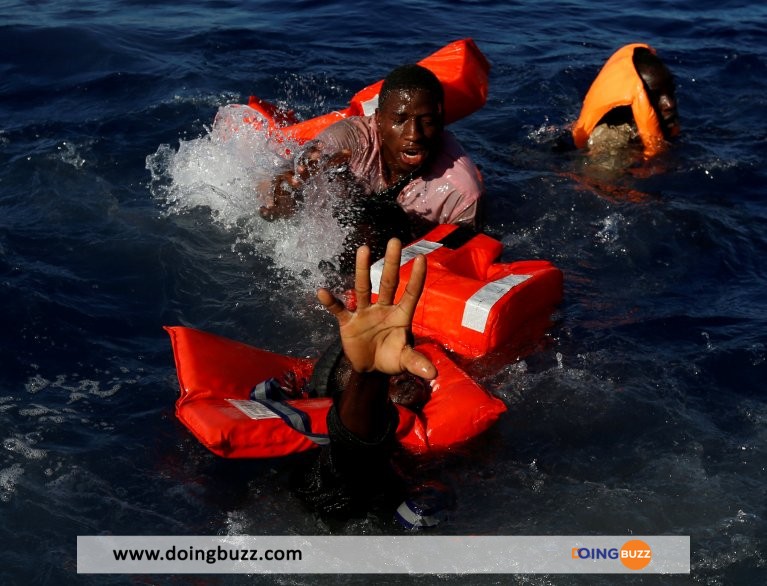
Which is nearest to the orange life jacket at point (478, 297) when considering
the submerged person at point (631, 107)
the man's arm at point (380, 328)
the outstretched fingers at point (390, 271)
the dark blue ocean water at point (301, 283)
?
the dark blue ocean water at point (301, 283)

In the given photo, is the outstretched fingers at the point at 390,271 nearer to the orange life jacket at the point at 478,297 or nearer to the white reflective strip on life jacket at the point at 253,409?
the white reflective strip on life jacket at the point at 253,409

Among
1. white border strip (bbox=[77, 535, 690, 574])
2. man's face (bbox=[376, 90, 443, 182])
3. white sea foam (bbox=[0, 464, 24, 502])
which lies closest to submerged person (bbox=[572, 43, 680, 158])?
man's face (bbox=[376, 90, 443, 182])

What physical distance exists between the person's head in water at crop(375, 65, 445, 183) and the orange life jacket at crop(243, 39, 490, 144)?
3.46 ft

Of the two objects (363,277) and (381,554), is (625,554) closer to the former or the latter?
(381,554)

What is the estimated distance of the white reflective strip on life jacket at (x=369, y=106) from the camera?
6598 mm

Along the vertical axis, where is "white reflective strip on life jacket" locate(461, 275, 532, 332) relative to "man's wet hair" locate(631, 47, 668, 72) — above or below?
below

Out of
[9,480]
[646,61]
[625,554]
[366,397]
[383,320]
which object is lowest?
[625,554]

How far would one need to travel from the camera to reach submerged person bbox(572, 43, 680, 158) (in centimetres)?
749

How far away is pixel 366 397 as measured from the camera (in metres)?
3.31

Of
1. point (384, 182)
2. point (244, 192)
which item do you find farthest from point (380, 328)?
point (244, 192)

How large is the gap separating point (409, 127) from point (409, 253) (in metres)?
0.77

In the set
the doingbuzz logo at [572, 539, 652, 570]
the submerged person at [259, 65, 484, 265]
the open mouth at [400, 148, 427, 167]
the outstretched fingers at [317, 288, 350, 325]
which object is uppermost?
the outstretched fingers at [317, 288, 350, 325]

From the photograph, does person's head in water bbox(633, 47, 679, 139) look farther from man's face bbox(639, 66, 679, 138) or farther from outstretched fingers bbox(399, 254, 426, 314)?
outstretched fingers bbox(399, 254, 426, 314)

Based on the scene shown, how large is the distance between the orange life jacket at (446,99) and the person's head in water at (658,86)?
144 centimetres
